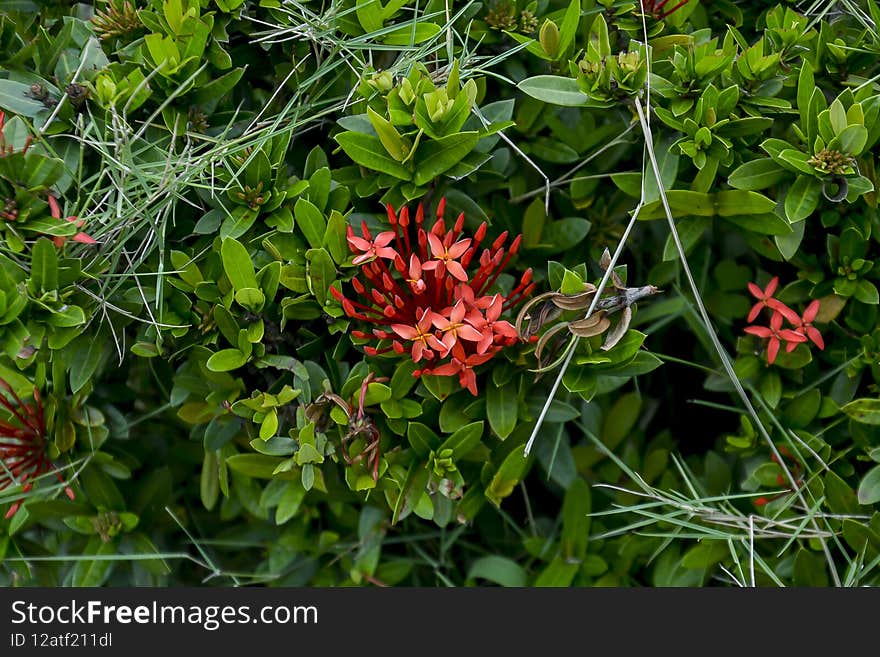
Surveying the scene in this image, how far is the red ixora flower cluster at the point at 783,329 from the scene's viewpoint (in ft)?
3.80

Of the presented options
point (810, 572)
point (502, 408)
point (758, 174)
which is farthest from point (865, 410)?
point (502, 408)

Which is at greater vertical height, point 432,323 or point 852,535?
point 432,323

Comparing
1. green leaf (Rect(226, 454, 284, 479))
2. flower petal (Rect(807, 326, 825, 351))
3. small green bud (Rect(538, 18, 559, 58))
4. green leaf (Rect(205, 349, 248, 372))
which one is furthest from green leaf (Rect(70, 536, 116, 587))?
flower petal (Rect(807, 326, 825, 351))

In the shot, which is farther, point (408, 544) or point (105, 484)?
point (408, 544)

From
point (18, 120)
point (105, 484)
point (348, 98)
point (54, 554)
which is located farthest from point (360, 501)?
point (18, 120)

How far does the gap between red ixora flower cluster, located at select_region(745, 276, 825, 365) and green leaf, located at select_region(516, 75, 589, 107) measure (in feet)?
1.18

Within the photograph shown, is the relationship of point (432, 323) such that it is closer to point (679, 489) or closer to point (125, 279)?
point (125, 279)

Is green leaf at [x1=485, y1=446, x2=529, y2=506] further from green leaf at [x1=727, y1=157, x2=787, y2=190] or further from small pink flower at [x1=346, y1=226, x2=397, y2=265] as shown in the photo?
green leaf at [x1=727, y1=157, x2=787, y2=190]

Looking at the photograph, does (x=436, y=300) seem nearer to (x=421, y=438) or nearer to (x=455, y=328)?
(x=455, y=328)

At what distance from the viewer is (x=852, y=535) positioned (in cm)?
116

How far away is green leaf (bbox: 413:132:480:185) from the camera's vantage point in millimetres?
1030

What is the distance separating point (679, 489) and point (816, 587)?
0.84 feet

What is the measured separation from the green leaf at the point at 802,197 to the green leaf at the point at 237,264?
0.70 metres

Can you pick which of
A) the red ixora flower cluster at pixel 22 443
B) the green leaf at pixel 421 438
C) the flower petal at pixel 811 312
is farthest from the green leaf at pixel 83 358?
the flower petal at pixel 811 312
